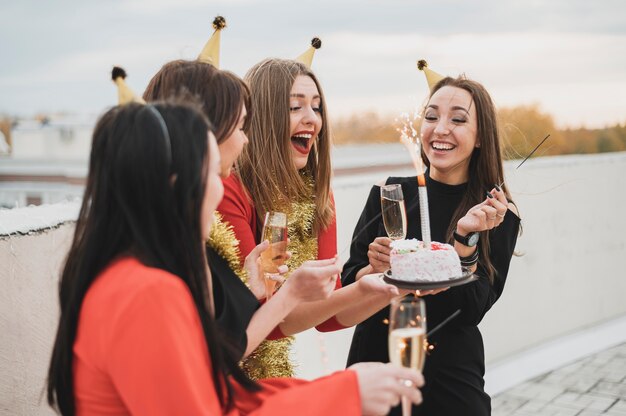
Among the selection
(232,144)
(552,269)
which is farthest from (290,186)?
(552,269)

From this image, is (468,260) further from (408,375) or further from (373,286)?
(408,375)

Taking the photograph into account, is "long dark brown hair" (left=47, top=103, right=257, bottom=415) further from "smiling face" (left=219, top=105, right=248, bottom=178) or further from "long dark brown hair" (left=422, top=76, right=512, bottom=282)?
"long dark brown hair" (left=422, top=76, right=512, bottom=282)

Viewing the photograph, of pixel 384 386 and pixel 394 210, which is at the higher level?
pixel 394 210

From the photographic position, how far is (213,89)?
1.95 m

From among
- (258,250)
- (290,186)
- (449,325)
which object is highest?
(290,186)

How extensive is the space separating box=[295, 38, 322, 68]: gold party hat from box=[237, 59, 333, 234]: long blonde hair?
22cm

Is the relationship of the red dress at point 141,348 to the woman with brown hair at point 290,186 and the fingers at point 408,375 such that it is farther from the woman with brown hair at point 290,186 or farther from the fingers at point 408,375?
the woman with brown hair at point 290,186

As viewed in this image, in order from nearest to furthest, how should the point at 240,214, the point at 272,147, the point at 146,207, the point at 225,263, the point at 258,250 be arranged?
the point at 146,207 → the point at 225,263 → the point at 258,250 → the point at 240,214 → the point at 272,147

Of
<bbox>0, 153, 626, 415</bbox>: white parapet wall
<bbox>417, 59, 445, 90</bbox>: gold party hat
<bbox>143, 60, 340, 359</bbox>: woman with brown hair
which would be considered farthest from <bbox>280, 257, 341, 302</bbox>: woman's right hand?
<bbox>0, 153, 626, 415</bbox>: white parapet wall

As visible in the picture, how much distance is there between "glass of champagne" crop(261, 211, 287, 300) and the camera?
2.21 meters

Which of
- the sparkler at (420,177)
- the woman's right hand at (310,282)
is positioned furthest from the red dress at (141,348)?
the sparkler at (420,177)

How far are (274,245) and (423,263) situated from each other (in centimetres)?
60

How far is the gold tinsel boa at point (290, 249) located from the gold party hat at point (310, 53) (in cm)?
54

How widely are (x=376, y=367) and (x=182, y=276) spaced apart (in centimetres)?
49
